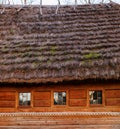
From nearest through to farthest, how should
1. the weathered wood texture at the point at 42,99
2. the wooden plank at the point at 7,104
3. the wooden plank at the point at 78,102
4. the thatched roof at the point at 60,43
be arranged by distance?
the thatched roof at the point at 60,43 → the wooden plank at the point at 78,102 → the weathered wood texture at the point at 42,99 → the wooden plank at the point at 7,104

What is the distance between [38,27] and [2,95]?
3445mm

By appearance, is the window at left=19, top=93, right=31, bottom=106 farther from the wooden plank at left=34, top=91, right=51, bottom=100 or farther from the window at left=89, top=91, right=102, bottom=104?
the window at left=89, top=91, right=102, bottom=104

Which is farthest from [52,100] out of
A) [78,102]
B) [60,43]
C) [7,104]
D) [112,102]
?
[60,43]

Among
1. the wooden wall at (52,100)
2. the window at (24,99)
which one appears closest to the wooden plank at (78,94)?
the wooden wall at (52,100)

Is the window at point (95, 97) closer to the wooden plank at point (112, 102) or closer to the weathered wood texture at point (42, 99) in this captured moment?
the wooden plank at point (112, 102)

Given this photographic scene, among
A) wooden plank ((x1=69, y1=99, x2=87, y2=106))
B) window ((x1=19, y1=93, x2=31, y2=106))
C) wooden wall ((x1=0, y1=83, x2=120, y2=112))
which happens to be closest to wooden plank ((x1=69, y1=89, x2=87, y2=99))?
wooden wall ((x1=0, y1=83, x2=120, y2=112))

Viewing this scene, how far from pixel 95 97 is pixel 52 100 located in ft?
4.89

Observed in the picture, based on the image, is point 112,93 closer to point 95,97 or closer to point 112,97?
point 112,97

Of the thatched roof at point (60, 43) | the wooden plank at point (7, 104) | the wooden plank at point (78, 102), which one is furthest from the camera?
the wooden plank at point (7, 104)

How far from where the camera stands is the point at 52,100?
37.9ft

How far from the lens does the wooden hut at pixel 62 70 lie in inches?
435

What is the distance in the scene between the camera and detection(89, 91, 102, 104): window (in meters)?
11.5

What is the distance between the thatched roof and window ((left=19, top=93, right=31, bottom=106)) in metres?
0.92

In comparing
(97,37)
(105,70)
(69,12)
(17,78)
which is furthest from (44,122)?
(69,12)
